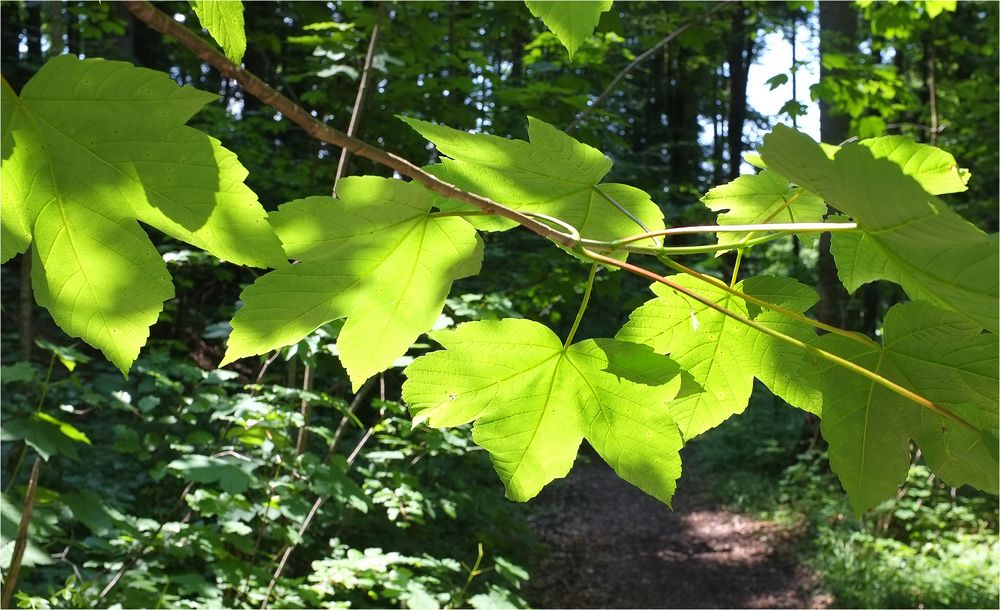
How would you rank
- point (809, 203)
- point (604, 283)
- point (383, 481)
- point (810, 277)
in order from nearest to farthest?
point (809, 203)
point (383, 481)
point (604, 283)
point (810, 277)

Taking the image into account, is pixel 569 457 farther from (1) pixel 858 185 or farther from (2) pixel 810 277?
(2) pixel 810 277

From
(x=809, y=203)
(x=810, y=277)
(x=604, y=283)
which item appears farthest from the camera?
(x=810, y=277)

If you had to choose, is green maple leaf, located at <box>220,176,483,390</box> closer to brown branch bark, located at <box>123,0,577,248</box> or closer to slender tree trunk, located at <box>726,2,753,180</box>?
brown branch bark, located at <box>123,0,577,248</box>

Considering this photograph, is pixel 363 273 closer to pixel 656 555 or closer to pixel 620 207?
pixel 620 207

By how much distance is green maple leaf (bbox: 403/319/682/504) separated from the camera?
697mm

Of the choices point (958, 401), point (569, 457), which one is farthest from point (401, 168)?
point (958, 401)

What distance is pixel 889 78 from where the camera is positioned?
6.68m

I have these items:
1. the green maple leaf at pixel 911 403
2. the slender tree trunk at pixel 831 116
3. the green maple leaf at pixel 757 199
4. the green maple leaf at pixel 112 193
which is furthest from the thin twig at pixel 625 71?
the slender tree trunk at pixel 831 116

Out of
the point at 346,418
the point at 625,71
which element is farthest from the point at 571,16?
the point at 625,71

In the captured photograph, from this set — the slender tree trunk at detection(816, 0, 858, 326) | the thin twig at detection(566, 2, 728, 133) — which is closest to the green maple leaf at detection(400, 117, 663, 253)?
the thin twig at detection(566, 2, 728, 133)

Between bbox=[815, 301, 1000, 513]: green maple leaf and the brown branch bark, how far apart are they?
0.96ft

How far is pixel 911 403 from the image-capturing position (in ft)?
2.25

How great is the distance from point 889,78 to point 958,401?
274 inches

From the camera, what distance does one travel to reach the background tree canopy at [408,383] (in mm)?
717
